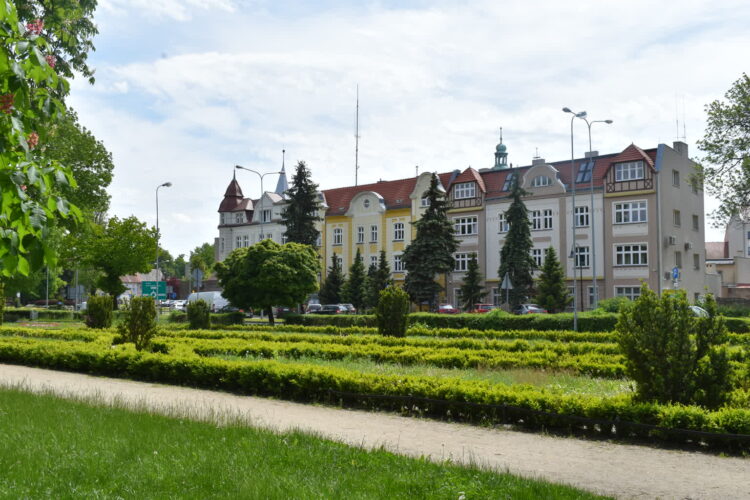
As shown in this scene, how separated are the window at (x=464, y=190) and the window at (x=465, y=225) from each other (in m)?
1.90

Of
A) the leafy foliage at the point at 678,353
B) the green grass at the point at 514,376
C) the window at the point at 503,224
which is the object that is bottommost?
the green grass at the point at 514,376

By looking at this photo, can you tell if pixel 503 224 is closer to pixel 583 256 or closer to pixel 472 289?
pixel 472 289

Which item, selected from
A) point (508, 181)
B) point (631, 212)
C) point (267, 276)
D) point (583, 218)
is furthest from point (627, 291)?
point (267, 276)

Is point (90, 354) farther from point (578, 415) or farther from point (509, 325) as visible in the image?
point (509, 325)

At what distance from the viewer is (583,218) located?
172ft

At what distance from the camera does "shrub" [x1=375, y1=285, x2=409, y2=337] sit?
2630 centimetres

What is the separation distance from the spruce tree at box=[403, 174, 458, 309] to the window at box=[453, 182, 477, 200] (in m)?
6.34

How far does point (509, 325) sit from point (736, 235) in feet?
254

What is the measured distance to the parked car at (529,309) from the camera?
155 ft

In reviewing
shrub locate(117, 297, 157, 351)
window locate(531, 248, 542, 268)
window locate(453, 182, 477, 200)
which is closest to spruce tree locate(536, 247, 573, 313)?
window locate(531, 248, 542, 268)

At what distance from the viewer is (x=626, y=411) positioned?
952 centimetres

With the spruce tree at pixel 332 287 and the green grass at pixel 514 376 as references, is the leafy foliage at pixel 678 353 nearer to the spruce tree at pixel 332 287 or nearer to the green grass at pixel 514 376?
the green grass at pixel 514 376

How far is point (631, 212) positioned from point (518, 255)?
856cm

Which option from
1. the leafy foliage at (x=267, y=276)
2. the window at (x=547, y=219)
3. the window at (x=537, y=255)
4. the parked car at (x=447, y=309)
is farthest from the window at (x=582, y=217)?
the leafy foliage at (x=267, y=276)
